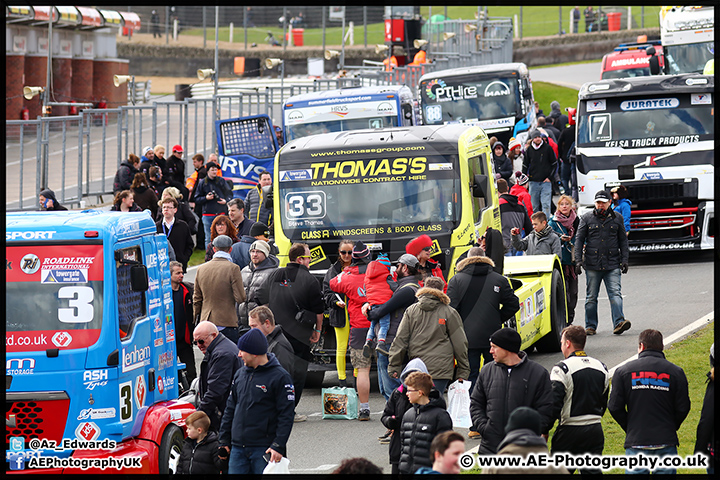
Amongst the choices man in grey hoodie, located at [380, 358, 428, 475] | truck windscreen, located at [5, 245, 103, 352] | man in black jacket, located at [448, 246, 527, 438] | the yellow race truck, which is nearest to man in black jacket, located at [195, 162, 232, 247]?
the yellow race truck

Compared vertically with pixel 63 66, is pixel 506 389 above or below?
below

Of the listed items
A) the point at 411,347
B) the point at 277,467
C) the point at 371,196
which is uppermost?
the point at 371,196

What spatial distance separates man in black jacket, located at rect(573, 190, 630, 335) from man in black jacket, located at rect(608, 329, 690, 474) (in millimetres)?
6473

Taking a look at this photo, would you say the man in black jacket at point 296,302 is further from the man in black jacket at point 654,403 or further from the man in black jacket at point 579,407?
the man in black jacket at point 654,403

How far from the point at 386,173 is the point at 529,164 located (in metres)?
9.66

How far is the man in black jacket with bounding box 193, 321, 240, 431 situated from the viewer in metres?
9.01

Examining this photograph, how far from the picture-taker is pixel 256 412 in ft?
26.8

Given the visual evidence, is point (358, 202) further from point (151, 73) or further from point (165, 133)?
point (151, 73)

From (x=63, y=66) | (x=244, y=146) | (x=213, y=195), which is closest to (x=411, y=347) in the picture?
(x=213, y=195)

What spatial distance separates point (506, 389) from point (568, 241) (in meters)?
7.47

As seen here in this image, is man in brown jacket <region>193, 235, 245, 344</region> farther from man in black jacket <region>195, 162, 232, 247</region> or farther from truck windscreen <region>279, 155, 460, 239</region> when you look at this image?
man in black jacket <region>195, 162, 232, 247</region>

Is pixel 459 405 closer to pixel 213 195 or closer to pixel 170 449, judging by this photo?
pixel 170 449

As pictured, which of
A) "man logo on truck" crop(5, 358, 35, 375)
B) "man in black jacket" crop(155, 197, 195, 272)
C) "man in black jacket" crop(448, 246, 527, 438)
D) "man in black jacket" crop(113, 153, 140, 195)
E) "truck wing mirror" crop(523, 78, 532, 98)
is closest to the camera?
"man logo on truck" crop(5, 358, 35, 375)

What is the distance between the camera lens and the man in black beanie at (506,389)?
785 centimetres
